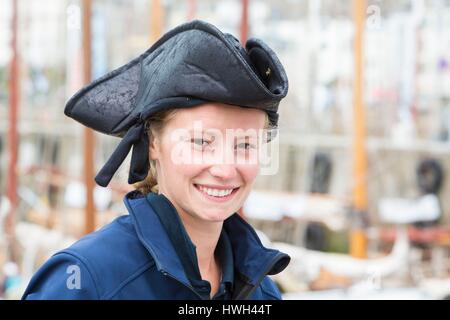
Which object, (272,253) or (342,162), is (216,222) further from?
(342,162)

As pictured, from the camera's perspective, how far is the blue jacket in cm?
116

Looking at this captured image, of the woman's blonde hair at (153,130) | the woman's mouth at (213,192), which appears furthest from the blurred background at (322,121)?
the woman's mouth at (213,192)

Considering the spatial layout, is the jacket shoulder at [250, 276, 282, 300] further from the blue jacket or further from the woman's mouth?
the woman's mouth

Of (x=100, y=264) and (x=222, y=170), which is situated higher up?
(x=222, y=170)

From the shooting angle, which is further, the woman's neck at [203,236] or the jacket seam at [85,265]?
the woman's neck at [203,236]

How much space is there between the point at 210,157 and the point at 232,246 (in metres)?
0.26

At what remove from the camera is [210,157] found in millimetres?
1267

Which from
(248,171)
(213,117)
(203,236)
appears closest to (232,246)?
(203,236)

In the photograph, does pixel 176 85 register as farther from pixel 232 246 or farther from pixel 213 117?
pixel 232 246

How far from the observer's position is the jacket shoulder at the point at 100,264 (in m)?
1.16

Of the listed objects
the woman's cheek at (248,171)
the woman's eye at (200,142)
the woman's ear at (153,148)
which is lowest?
the woman's cheek at (248,171)

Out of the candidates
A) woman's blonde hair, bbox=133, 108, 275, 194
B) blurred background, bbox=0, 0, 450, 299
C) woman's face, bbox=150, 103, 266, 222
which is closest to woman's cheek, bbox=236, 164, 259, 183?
woman's face, bbox=150, 103, 266, 222

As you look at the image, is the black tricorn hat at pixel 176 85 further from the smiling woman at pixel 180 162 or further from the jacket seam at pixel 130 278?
the jacket seam at pixel 130 278

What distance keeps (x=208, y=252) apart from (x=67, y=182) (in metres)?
9.53
